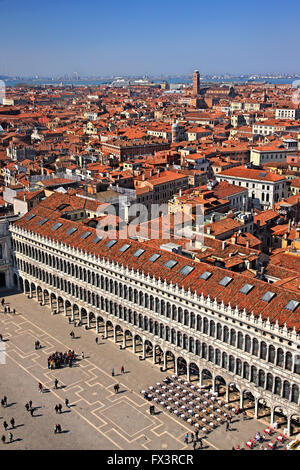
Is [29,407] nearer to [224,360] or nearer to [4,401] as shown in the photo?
[4,401]

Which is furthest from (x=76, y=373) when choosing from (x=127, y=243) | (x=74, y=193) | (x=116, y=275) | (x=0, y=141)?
(x=0, y=141)

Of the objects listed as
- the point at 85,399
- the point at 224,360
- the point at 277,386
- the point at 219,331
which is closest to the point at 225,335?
the point at 219,331

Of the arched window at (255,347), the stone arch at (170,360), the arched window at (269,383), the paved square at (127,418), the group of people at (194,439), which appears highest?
the arched window at (255,347)

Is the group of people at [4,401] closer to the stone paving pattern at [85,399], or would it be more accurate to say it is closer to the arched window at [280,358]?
the stone paving pattern at [85,399]

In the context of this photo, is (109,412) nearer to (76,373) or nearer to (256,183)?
(76,373)

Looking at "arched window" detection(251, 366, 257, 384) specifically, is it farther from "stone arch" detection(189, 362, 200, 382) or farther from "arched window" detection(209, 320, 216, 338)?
"stone arch" detection(189, 362, 200, 382)

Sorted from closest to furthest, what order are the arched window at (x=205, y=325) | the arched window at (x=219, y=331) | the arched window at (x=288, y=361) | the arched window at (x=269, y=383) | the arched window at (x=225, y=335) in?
the arched window at (x=288, y=361) < the arched window at (x=269, y=383) < the arched window at (x=225, y=335) < the arched window at (x=219, y=331) < the arched window at (x=205, y=325)

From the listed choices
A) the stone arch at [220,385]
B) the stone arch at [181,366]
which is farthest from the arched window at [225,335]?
the stone arch at [181,366]

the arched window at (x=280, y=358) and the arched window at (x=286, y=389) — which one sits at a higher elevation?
the arched window at (x=280, y=358)
